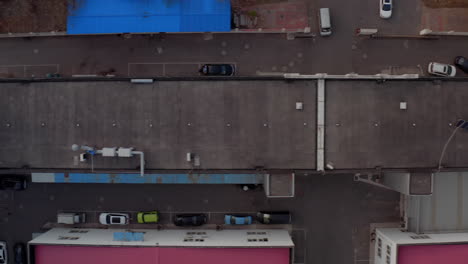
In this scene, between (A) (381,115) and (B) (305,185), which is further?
(B) (305,185)

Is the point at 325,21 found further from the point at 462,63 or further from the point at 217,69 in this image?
the point at 462,63

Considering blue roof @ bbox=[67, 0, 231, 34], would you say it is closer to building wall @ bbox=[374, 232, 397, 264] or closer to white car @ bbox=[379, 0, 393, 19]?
white car @ bbox=[379, 0, 393, 19]

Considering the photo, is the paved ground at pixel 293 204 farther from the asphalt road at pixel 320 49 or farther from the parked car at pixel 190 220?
the asphalt road at pixel 320 49

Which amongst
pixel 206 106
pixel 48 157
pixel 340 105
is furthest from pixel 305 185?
pixel 48 157

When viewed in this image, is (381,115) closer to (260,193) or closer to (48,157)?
(260,193)

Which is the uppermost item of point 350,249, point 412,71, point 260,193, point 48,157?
point 412,71
